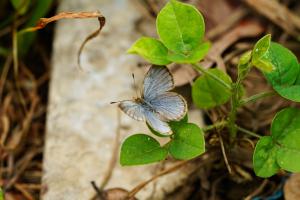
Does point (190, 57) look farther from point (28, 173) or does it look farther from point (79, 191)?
point (28, 173)

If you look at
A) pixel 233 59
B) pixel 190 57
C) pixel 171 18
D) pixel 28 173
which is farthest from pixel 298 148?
pixel 28 173

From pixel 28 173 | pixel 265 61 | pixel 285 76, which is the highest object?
pixel 265 61

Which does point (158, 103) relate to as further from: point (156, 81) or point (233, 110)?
point (233, 110)

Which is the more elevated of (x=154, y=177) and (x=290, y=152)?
(x=290, y=152)

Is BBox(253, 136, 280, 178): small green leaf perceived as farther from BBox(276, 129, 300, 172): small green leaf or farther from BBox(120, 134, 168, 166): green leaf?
A: BBox(120, 134, 168, 166): green leaf

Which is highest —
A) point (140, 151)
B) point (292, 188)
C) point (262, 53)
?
point (262, 53)

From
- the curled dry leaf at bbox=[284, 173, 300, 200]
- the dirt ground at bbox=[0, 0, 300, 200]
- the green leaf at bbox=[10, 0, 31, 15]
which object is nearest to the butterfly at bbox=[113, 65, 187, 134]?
the dirt ground at bbox=[0, 0, 300, 200]

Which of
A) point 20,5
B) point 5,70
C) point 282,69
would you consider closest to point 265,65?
point 282,69
